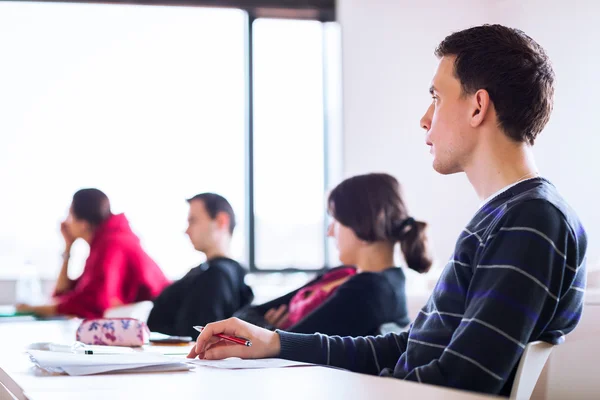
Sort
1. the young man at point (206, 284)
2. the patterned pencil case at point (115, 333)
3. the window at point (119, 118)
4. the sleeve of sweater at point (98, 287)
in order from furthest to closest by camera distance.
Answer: the window at point (119, 118), the sleeve of sweater at point (98, 287), the young man at point (206, 284), the patterned pencil case at point (115, 333)

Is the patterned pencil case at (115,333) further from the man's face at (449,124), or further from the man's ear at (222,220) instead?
the man's ear at (222,220)

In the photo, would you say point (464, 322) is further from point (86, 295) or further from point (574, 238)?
point (86, 295)

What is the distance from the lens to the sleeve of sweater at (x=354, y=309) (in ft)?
7.75

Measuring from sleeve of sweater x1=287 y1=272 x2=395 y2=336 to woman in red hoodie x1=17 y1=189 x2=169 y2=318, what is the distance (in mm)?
1765

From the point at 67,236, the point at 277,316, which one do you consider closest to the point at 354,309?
the point at 277,316

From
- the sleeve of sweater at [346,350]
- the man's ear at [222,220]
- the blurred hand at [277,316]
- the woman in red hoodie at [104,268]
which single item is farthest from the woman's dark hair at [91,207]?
the sleeve of sweater at [346,350]

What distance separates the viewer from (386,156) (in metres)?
5.45

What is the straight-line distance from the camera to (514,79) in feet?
5.13

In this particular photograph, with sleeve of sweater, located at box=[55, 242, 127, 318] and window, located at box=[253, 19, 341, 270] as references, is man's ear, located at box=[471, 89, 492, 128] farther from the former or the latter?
window, located at box=[253, 19, 341, 270]

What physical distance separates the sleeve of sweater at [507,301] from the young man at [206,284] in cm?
182

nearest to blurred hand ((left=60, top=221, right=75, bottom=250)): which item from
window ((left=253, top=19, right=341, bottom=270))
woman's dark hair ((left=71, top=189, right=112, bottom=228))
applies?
woman's dark hair ((left=71, top=189, right=112, bottom=228))

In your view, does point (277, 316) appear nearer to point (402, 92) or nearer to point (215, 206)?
point (215, 206)

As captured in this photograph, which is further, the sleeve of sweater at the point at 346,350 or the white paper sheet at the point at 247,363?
the sleeve of sweater at the point at 346,350

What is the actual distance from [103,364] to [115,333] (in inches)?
31.7
